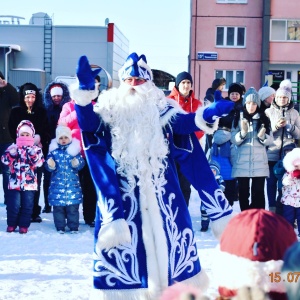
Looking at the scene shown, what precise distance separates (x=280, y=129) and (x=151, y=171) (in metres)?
3.72

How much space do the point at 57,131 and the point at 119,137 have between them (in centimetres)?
316

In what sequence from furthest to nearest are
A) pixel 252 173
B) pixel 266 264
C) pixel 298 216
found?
1. pixel 252 173
2. pixel 298 216
3. pixel 266 264

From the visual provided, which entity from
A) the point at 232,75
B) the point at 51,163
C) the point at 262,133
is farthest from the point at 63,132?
the point at 232,75

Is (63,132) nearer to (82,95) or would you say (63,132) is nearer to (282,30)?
(82,95)

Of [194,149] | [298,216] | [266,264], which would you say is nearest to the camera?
[266,264]

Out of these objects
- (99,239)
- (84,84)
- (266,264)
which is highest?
(84,84)

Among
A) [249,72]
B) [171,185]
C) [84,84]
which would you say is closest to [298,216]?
[171,185]

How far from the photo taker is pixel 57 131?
673 centimetres

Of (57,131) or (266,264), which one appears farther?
(57,131)

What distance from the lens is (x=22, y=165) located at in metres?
6.67

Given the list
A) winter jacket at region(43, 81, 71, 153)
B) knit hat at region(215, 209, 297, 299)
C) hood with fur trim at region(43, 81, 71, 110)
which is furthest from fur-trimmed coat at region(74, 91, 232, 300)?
hood with fur trim at region(43, 81, 71, 110)

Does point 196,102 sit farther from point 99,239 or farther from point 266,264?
point 266,264

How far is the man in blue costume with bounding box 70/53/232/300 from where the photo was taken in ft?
11.5

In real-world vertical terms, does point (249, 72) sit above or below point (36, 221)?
above
